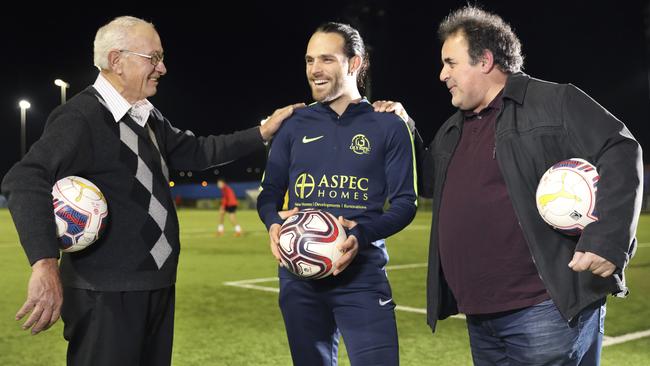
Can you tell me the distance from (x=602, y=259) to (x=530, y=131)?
2.34ft

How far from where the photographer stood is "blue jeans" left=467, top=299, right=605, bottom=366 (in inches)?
133

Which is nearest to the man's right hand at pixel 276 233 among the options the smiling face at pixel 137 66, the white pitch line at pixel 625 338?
the smiling face at pixel 137 66

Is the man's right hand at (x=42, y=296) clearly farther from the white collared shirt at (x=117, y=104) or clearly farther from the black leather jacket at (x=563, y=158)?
the black leather jacket at (x=563, y=158)

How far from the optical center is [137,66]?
3896mm

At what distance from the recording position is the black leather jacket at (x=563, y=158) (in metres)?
3.12

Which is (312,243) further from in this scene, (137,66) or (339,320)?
(137,66)

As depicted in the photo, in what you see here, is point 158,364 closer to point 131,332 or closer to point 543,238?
point 131,332

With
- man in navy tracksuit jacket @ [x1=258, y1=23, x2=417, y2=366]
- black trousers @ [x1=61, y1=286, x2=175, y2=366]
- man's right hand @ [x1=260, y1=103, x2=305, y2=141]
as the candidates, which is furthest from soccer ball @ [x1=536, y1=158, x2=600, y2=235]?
black trousers @ [x1=61, y1=286, x2=175, y2=366]

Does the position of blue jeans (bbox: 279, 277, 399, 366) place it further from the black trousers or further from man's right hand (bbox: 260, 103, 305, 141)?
man's right hand (bbox: 260, 103, 305, 141)

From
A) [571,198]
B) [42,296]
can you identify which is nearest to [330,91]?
[571,198]

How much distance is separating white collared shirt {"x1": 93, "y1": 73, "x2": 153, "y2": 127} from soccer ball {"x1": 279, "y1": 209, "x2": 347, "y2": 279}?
995 mm

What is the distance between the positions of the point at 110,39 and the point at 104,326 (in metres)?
1.49

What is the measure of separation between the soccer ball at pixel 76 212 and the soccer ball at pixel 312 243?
0.93 metres

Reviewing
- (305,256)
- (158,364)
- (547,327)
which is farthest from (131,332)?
(547,327)
